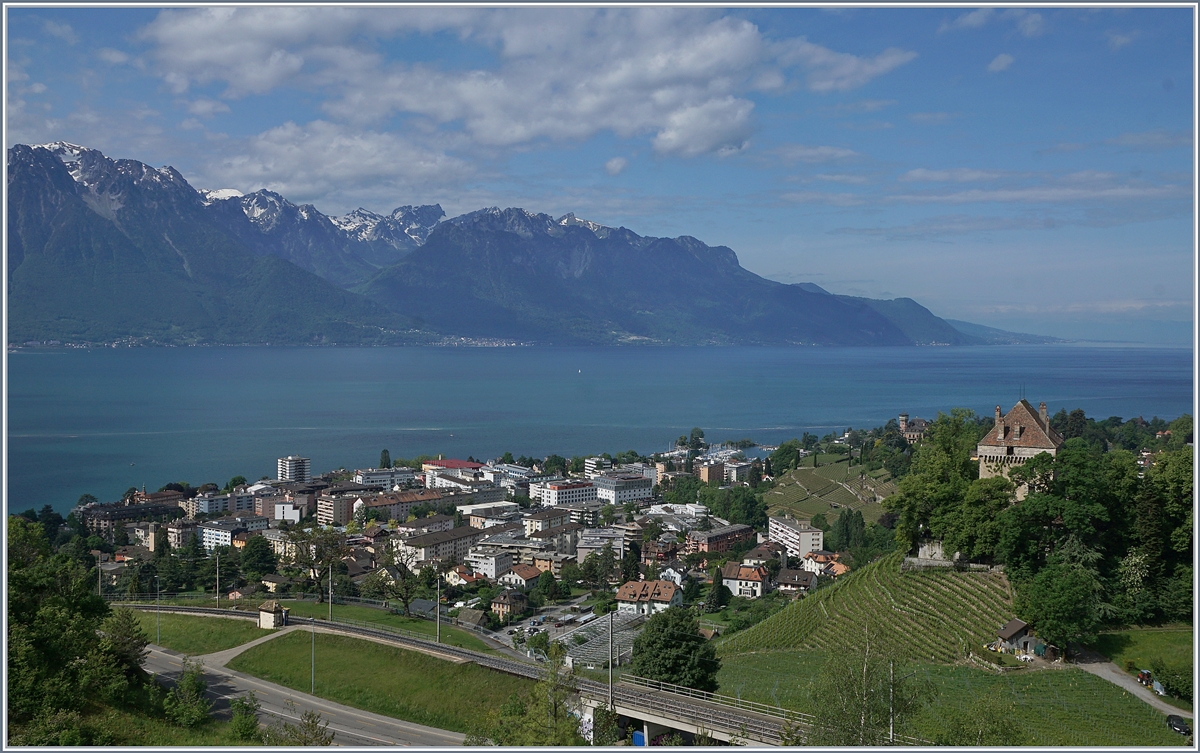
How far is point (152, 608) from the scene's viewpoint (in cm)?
2089

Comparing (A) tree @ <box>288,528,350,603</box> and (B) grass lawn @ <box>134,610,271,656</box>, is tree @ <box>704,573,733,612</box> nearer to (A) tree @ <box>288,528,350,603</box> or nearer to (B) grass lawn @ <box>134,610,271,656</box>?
(A) tree @ <box>288,528,350,603</box>

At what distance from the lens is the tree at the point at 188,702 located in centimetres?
1302

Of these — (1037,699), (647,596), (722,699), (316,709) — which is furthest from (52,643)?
(647,596)

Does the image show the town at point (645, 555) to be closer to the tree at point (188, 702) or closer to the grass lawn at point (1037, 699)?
the grass lawn at point (1037, 699)

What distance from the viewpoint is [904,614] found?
642 inches

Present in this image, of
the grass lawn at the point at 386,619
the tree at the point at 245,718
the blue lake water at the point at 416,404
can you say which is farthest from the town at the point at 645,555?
the blue lake water at the point at 416,404

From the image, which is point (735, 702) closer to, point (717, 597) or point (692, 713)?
point (692, 713)

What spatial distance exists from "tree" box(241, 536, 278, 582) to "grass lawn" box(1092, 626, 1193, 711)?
23589 mm

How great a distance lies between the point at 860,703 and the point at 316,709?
9.21 m

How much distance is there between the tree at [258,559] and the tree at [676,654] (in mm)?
19491

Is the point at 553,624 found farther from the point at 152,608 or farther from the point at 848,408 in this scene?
the point at 848,408

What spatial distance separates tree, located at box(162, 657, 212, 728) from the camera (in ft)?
42.7

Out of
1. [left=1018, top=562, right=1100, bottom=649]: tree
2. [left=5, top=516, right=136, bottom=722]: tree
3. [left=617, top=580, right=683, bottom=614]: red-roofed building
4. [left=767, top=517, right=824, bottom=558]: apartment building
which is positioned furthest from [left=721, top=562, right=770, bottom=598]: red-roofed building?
[left=5, top=516, right=136, bottom=722]: tree

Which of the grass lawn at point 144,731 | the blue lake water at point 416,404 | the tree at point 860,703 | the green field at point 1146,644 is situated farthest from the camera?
the blue lake water at point 416,404
